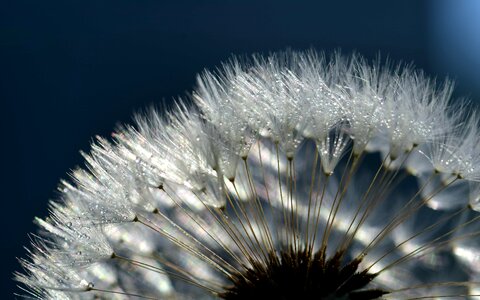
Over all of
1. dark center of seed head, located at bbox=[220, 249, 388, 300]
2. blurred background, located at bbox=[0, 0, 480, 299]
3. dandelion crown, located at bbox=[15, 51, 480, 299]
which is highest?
blurred background, located at bbox=[0, 0, 480, 299]

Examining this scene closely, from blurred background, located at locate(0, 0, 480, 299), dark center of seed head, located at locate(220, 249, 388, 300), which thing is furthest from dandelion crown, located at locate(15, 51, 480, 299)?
blurred background, located at locate(0, 0, 480, 299)

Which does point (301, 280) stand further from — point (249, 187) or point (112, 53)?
point (112, 53)

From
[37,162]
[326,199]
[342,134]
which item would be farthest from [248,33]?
[342,134]

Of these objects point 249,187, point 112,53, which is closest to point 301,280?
point 249,187

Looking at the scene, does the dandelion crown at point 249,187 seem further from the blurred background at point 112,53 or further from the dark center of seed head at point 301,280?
the blurred background at point 112,53

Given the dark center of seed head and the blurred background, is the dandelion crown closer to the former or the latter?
the dark center of seed head
